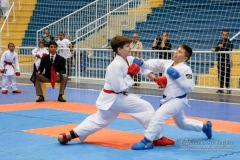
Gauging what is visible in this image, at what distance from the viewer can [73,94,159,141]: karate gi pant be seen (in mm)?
5605

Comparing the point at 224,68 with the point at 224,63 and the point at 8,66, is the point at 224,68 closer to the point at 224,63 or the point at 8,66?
the point at 224,63

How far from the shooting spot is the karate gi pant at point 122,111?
5.61 m

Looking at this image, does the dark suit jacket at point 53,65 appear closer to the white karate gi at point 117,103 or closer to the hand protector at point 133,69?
the white karate gi at point 117,103

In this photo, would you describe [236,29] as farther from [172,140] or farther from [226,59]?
[172,140]

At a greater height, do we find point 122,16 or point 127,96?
point 122,16

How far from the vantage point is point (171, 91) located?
5.70m

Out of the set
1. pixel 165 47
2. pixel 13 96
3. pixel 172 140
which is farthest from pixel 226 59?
pixel 172 140

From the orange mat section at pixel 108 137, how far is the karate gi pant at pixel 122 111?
280mm

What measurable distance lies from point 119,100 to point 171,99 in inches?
25.0

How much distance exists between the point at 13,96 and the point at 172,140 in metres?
6.61

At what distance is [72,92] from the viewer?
486 inches

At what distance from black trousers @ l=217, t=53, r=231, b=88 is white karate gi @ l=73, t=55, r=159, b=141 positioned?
6400mm

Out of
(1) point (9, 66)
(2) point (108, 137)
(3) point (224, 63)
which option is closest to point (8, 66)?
(1) point (9, 66)

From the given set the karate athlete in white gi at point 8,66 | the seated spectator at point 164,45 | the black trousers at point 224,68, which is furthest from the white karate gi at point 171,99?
the karate athlete in white gi at point 8,66
